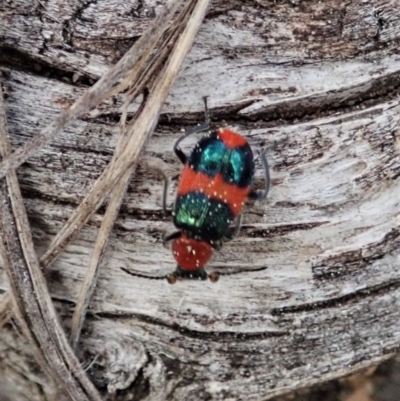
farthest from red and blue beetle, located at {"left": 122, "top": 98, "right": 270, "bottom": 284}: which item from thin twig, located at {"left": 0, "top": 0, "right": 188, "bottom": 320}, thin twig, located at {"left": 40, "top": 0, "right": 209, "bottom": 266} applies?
thin twig, located at {"left": 0, "top": 0, "right": 188, "bottom": 320}

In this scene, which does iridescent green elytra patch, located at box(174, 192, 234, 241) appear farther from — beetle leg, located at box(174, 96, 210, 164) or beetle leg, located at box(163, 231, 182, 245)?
beetle leg, located at box(174, 96, 210, 164)

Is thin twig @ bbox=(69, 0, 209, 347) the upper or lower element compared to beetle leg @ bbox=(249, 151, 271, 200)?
upper

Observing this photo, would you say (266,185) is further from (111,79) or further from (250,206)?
(111,79)

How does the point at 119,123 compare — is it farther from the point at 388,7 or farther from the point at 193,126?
the point at 388,7

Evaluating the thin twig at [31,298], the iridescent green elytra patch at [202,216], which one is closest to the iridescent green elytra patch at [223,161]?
the iridescent green elytra patch at [202,216]

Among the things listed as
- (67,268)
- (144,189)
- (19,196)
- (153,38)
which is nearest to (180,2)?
(153,38)

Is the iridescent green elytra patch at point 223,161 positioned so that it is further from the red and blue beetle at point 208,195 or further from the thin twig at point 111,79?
the thin twig at point 111,79

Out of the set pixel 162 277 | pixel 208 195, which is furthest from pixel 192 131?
pixel 162 277
